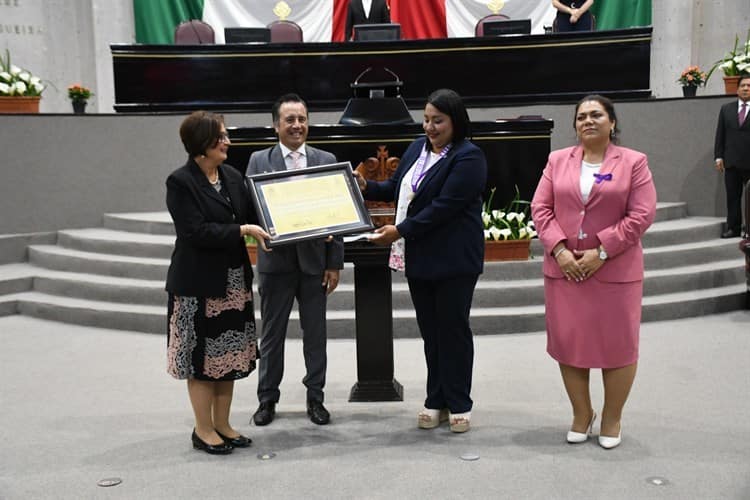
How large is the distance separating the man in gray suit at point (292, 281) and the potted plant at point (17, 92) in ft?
18.1

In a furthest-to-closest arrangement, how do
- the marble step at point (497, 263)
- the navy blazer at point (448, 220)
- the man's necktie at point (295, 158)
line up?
the marble step at point (497, 263)
the man's necktie at point (295, 158)
the navy blazer at point (448, 220)

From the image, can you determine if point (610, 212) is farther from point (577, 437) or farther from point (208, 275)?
point (208, 275)

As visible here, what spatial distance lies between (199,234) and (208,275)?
207mm

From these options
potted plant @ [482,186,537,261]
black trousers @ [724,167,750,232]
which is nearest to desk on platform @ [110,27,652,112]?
black trousers @ [724,167,750,232]

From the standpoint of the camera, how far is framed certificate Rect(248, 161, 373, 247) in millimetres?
3867

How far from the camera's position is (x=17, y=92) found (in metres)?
8.82

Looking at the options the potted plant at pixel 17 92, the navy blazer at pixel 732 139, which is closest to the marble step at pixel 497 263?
Result: the navy blazer at pixel 732 139

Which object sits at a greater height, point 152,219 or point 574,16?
point 574,16

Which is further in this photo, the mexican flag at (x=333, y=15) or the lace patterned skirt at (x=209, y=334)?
the mexican flag at (x=333, y=15)

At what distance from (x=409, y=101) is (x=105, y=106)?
5220 mm

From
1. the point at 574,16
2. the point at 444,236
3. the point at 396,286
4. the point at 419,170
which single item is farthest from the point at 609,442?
the point at 574,16

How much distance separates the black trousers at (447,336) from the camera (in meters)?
4.06

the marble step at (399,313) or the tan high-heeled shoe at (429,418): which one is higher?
the marble step at (399,313)

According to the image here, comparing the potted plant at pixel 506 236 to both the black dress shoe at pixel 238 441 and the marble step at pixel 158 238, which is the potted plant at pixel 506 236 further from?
the black dress shoe at pixel 238 441
